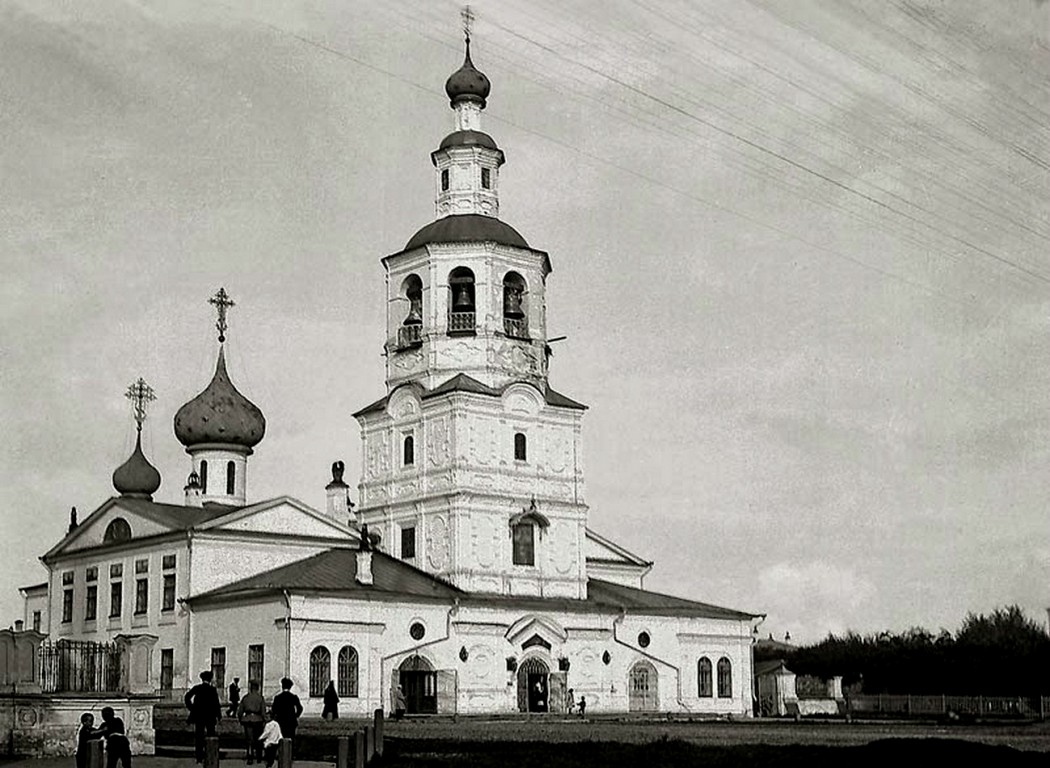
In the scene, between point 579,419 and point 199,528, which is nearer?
point 199,528

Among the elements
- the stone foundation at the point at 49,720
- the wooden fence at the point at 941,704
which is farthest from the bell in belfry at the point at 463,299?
the stone foundation at the point at 49,720

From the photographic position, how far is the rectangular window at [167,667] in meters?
49.2

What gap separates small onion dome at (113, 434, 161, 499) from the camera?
57594 millimetres

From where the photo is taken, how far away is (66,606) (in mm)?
55469

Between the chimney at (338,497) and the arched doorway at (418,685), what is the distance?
9182mm

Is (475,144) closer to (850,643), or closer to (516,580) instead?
(516,580)

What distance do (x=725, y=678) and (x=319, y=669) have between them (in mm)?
15044

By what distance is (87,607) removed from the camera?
54312 millimetres

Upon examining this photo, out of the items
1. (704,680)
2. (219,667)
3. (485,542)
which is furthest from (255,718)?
(704,680)

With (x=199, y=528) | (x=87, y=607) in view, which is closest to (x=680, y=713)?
(x=199, y=528)

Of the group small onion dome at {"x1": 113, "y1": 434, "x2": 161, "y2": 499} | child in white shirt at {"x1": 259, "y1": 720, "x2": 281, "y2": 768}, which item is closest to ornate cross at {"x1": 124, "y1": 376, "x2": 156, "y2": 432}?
small onion dome at {"x1": 113, "y1": 434, "x2": 161, "y2": 499}

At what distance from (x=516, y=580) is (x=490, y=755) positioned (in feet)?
92.6

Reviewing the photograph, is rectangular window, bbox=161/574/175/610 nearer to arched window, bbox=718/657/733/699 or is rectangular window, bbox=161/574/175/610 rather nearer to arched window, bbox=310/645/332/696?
arched window, bbox=310/645/332/696

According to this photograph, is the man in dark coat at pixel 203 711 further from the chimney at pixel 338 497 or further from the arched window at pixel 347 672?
the chimney at pixel 338 497
